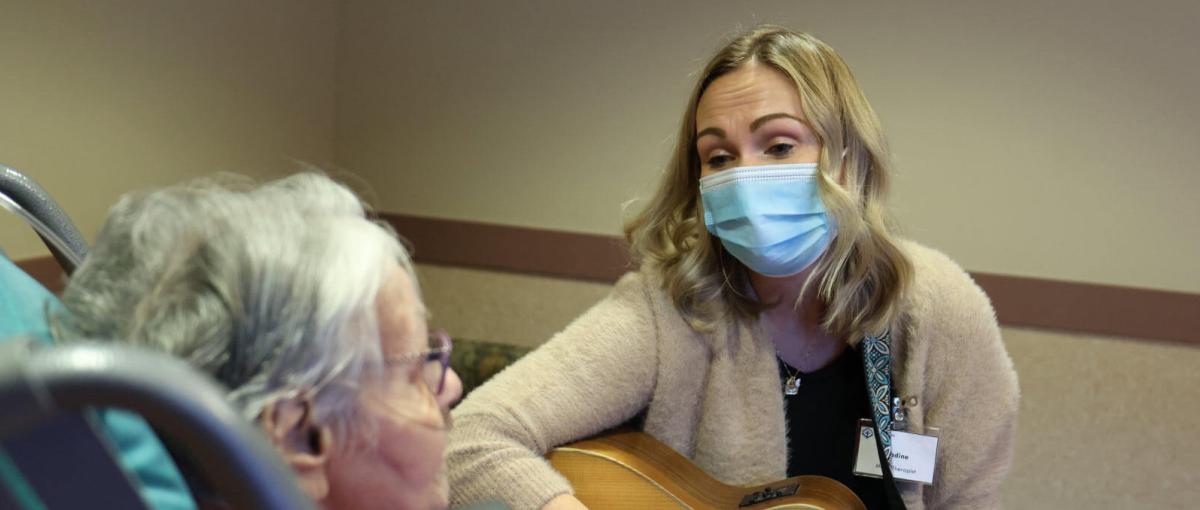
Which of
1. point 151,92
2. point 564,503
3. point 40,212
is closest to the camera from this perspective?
point 40,212

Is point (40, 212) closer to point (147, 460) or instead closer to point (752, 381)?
point (147, 460)

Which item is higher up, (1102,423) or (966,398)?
(966,398)

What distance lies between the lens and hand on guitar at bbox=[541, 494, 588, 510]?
1422 mm

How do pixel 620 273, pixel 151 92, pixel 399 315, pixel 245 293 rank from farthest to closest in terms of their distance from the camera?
1. pixel 620 273
2. pixel 151 92
3. pixel 399 315
4. pixel 245 293

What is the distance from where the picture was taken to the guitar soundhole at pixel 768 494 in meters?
1.53

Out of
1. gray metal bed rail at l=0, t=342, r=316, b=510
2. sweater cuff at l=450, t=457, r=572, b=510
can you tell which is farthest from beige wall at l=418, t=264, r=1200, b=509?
gray metal bed rail at l=0, t=342, r=316, b=510

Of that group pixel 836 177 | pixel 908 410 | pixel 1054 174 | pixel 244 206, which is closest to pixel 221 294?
pixel 244 206

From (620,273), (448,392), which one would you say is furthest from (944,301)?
(620,273)

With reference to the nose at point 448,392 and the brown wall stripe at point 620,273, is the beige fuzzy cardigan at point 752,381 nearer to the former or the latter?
the nose at point 448,392

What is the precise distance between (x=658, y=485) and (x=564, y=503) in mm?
155

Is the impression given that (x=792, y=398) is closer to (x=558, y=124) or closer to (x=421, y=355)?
(x=421, y=355)

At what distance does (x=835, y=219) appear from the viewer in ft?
5.13

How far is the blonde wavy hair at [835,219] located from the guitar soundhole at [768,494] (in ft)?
0.90

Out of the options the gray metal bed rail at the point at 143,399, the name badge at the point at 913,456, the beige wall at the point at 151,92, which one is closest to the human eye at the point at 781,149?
the name badge at the point at 913,456
